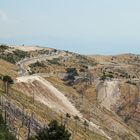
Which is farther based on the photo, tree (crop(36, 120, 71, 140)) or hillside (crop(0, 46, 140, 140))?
hillside (crop(0, 46, 140, 140))

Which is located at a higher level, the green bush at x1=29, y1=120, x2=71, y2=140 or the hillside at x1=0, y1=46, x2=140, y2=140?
the green bush at x1=29, y1=120, x2=71, y2=140

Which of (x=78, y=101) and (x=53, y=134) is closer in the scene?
(x=53, y=134)

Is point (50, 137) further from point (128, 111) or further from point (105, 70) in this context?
point (105, 70)

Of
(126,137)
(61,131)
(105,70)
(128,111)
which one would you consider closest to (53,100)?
(126,137)

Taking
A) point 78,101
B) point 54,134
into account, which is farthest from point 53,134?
point 78,101

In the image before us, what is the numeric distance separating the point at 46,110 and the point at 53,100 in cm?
2228

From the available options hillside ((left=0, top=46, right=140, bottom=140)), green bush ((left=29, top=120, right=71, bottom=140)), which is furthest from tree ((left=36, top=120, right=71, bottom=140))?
hillside ((left=0, top=46, right=140, bottom=140))

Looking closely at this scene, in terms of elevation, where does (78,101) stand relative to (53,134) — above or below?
below

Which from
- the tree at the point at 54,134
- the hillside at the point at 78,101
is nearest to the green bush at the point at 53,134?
the tree at the point at 54,134

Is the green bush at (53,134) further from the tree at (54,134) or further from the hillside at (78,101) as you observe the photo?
the hillside at (78,101)

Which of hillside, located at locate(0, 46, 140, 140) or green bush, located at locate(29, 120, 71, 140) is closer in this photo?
green bush, located at locate(29, 120, 71, 140)

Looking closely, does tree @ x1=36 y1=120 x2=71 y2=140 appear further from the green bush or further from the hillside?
the hillside

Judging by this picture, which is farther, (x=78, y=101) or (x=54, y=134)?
(x=78, y=101)

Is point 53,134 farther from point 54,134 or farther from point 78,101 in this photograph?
point 78,101
